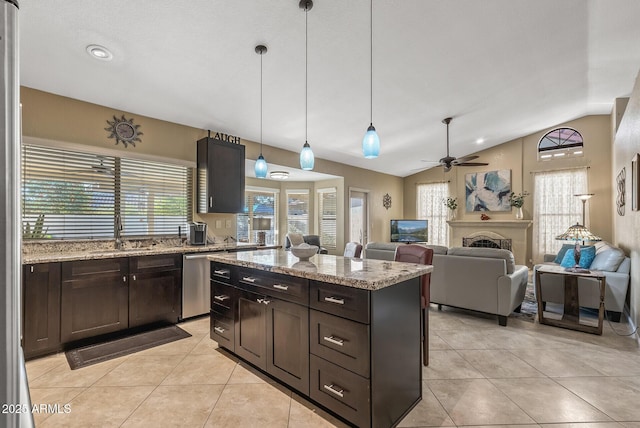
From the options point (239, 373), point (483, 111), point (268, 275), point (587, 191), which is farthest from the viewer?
point (587, 191)

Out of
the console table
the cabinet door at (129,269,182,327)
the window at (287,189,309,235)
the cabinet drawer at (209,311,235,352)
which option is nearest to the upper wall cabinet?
the cabinet door at (129,269,182,327)

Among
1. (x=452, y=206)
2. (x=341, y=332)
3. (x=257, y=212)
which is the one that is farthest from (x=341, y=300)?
(x=452, y=206)

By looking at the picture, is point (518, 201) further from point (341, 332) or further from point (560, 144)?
point (341, 332)

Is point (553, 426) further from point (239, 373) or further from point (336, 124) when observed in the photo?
point (336, 124)

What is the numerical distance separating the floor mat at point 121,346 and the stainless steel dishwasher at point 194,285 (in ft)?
0.93

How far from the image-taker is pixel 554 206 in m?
6.96

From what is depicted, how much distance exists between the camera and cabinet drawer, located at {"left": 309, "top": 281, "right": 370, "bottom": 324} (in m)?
1.71

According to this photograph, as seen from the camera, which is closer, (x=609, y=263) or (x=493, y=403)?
(x=493, y=403)

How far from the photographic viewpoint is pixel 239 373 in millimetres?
2521

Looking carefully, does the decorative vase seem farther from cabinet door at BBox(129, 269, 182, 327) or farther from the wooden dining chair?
cabinet door at BBox(129, 269, 182, 327)

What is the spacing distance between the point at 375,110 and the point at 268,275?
3.35 metres

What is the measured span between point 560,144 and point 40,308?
9.29 metres

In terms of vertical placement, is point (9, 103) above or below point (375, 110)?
below

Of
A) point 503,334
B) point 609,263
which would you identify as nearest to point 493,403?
point 503,334
